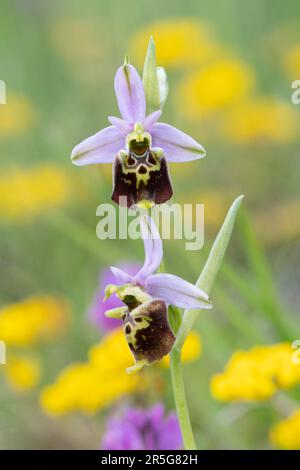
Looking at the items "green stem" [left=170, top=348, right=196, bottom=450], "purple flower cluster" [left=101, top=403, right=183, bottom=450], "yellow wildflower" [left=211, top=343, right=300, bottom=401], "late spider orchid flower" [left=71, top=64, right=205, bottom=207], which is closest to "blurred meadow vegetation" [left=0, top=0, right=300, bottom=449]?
"yellow wildflower" [left=211, top=343, right=300, bottom=401]

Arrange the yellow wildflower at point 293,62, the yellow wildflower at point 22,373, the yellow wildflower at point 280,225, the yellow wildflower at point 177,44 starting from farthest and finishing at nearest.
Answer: the yellow wildflower at point 293,62, the yellow wildflower at point 177,44, the yellow wildflower at point 280,225, the yellow wildflower at point 22,373

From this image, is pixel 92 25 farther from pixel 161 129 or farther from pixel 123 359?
pixel 161 129

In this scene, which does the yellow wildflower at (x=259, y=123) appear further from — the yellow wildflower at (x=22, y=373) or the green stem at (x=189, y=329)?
the green stem at (x=189, y=329)

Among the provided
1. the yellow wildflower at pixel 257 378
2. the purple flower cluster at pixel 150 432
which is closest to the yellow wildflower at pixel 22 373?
the purple flower cluster at pixel 150 432

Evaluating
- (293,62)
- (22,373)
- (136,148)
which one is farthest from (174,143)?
(293,62)

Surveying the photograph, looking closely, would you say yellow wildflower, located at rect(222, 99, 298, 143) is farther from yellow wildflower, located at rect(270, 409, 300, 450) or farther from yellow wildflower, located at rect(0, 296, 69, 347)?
yellow wildflower, located at rect(270, 409, 300, 450)

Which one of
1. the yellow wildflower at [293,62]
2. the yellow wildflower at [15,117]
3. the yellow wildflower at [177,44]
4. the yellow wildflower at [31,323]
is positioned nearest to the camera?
the yellow wildflower at [31,323]
